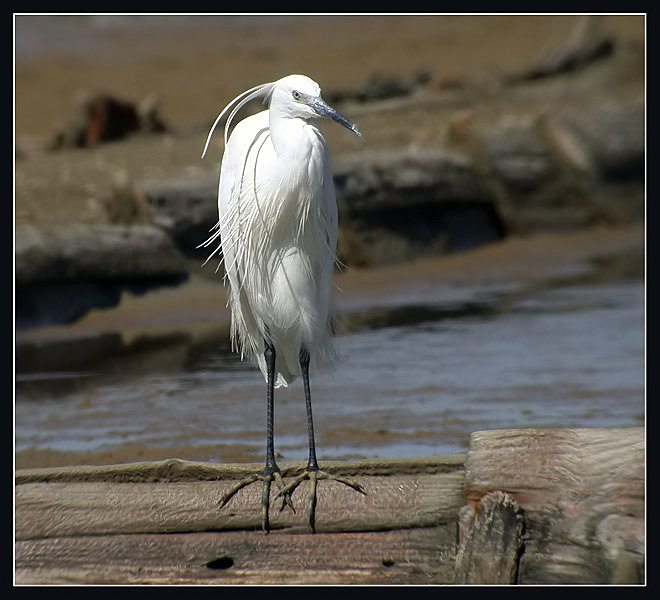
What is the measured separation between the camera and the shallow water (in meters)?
4.53

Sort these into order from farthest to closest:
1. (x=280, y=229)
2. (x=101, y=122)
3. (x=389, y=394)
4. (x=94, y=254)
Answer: (x=101, y=122) → (x=94, y=254) → (x=389, y=394) → (x=280, y=229)

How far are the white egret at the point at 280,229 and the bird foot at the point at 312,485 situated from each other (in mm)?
59

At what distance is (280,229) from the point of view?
3227 mm

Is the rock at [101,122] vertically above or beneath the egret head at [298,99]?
above

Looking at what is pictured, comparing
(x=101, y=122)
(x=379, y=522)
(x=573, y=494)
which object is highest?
(x=101, y=122)

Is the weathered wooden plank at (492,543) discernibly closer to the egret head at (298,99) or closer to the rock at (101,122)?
the egret head at (298,99)

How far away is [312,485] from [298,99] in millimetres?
1181

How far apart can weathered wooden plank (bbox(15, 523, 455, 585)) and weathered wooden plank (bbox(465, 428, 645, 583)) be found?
0.74 ft

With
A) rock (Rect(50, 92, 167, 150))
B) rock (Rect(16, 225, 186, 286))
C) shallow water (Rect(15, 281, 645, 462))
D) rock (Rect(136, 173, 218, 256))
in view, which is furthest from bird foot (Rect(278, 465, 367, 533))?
rock (Rect(50, 92, 167, 150))

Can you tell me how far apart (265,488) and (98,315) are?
14.2 ft

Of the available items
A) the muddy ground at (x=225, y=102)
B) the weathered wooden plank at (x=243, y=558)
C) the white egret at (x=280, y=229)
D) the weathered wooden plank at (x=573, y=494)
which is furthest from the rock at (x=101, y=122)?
the weathered wooden plank at (x=573, y=494)

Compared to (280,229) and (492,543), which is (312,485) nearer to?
(492,543)

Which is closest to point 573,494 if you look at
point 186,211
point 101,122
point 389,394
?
point 389,394

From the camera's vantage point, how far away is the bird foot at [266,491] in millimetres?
2879
